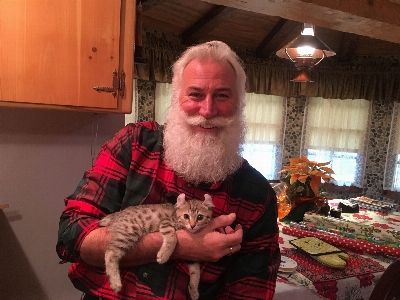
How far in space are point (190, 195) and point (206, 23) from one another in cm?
346

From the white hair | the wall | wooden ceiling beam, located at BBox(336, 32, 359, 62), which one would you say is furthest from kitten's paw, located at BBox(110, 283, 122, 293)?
wooden ceiling beam, located at BBox(336, 32, 359, 62)

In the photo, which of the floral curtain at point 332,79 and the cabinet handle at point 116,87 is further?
the floral curtain at point 332,79

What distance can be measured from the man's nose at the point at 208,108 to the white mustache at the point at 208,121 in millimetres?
17

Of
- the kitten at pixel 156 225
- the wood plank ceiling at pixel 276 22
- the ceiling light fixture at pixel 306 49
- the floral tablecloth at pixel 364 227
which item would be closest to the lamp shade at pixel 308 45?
the ceiling light fixture at pixel 306 49

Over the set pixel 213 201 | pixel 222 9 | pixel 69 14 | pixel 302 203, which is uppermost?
pixel 222 9

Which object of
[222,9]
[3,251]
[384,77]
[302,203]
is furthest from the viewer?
[384,77]

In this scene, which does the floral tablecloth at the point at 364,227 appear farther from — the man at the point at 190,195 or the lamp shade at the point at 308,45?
the lamp shade at the point at 308,45

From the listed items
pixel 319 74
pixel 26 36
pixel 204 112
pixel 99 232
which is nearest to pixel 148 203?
pixel 99 232

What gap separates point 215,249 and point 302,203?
1331mm

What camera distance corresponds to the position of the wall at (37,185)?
176 centimetres

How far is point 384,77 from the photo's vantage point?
4.88 metres

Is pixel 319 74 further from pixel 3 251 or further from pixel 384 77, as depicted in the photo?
pixel 3 251

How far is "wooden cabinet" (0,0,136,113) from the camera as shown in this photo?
1.39m

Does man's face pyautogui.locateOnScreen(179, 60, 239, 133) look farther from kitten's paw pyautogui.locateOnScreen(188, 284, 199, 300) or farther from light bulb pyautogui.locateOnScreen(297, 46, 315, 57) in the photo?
light bulb pyautogui.locateOnScreen(297, 46, 315, 57)
